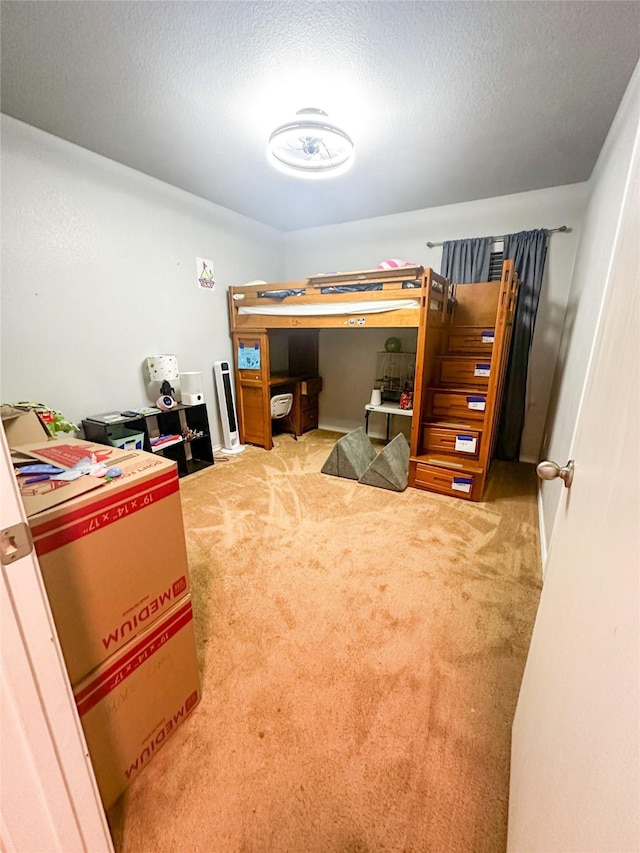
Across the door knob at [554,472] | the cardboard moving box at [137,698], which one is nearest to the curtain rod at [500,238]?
the door knob at [554,472]

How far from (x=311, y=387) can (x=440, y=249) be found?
7.04 feet

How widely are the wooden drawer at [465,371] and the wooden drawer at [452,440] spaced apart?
1.49ft

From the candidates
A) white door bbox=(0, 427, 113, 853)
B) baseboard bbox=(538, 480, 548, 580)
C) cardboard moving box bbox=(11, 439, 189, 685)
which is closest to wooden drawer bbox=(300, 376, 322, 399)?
baseboard bbox=(538, 480, 548, 580)

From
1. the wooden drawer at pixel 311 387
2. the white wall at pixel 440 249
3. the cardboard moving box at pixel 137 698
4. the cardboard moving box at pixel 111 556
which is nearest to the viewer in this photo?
the cardboard moving box at pixel 111 556

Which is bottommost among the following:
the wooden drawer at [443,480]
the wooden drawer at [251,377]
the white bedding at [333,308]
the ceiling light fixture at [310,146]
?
the wooden drawer at [443,480]

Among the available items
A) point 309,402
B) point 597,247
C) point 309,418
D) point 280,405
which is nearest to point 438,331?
point 597,247

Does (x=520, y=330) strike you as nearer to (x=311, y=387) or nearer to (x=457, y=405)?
(x=457, y=405)

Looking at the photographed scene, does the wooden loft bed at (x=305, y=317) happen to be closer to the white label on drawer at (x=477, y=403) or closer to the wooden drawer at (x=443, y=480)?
the white label on drawer at (x=477, y=403)

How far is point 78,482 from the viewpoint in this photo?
2.81 ft

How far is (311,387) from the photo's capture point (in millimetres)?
4422

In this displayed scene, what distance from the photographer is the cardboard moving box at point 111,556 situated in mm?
769

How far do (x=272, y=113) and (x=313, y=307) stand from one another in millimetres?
1401

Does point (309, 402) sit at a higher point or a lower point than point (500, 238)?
lower

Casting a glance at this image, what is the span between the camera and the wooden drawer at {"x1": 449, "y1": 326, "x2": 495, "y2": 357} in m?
2.93
